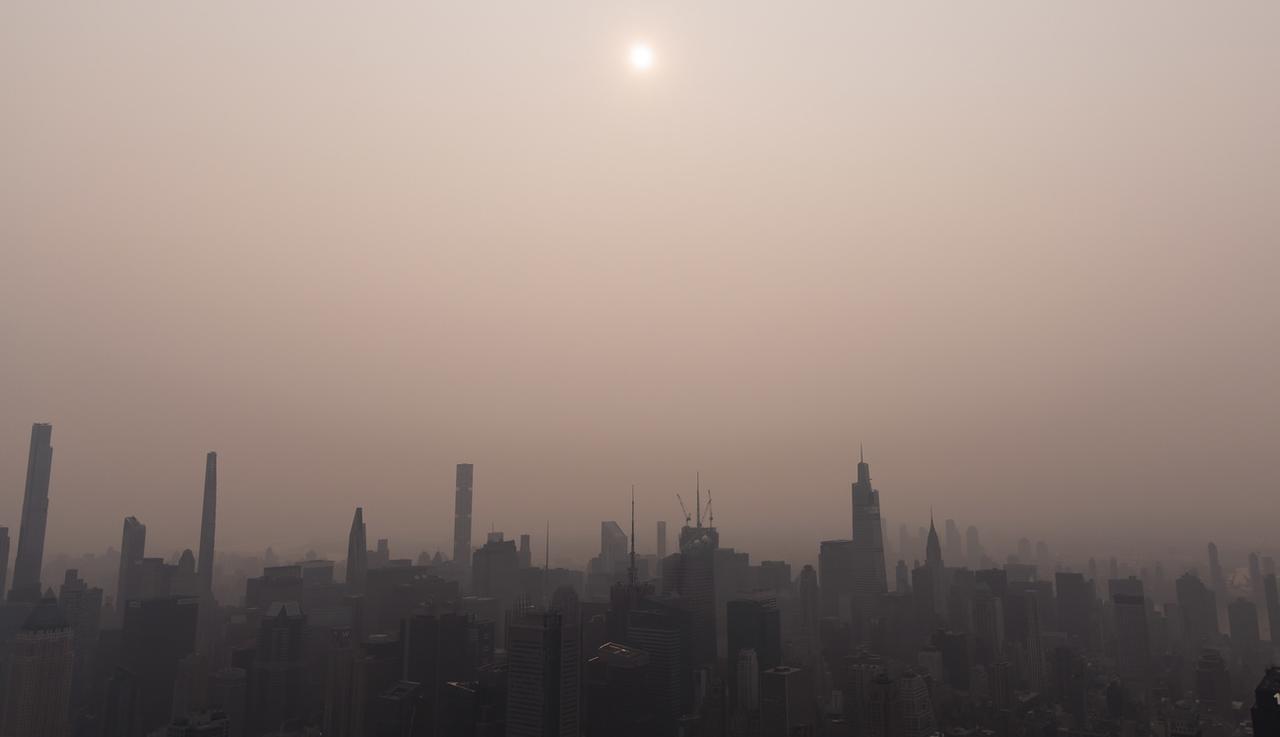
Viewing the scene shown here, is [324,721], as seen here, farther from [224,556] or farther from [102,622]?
[224,556]

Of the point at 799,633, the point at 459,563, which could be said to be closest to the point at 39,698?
the point at 459,563

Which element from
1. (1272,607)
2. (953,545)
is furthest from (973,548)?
(1272,607)

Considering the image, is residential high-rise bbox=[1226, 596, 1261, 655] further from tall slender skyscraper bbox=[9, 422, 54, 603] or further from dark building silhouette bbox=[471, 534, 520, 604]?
tall slender skyscraper bbox=[9, 422, 54, 603]

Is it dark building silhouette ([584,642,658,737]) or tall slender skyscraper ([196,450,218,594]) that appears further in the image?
tall slender skyscraper ([196,450,218,594])

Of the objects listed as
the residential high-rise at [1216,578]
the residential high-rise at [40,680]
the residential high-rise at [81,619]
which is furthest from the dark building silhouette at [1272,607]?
the residential high-rise at [81,619]

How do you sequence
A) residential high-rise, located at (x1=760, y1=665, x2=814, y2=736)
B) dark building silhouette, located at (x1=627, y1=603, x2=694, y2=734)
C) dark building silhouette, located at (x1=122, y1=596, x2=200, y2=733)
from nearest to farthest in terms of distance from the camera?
residential high-rise, located at (x1=760, y1=665, x2=814, y2=736) < dark building silhouette, located at (x1=122, y1=596, x2=200, y2=733) < dark building silhouette, located at (x1=627, y1=603, x2=694, y2=734)

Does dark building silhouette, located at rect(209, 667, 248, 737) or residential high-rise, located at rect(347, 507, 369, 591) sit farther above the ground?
residential high-rise, located at rect(347, 507, 369, 591)

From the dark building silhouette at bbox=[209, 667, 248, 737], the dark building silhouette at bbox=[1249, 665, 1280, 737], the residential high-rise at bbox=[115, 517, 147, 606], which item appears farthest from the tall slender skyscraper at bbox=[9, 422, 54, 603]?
the dark building silhouette at bbox=[1249, 665, 1280, 737]
